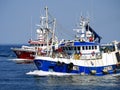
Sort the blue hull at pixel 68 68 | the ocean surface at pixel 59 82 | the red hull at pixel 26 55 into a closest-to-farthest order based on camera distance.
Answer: the ocean surface at pixel 59 82, the blue hull at pixel 68 68, the red hull at pixel 26 55

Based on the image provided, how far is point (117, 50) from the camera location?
282 feet

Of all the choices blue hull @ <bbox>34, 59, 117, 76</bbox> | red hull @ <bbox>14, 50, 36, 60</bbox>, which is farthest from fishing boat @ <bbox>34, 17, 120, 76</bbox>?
red hull @ <bbox>14, 50, 36, 60</bbox>

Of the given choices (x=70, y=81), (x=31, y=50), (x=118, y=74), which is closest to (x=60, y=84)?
(x=70, y=81)

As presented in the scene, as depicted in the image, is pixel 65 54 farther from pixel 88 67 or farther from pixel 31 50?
pixel 31 50

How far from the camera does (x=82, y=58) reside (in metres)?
83.4

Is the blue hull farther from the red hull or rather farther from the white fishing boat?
the red hull

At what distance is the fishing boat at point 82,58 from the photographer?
8188 centimetres

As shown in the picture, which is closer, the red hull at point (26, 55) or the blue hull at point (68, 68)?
the blue hull at point (68, 68)

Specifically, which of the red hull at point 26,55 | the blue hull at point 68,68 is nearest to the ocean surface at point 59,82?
the blue hull at point 68,68

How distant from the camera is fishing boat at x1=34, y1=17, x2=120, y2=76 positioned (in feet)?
269

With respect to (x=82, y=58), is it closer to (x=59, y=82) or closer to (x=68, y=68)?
(x=68, y=68)

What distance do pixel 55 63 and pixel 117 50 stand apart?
1135cm

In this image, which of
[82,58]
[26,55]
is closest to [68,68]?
[82,58]

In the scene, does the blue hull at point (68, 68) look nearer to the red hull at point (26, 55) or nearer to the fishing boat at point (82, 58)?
the fishing boat at point (82, 58)
